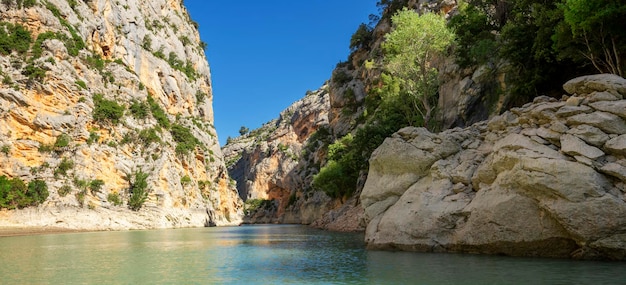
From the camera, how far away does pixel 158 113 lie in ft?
283

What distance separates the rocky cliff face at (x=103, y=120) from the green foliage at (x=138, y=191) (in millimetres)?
401

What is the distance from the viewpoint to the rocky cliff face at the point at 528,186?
1484 cm

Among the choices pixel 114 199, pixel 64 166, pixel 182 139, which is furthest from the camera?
pixel 182 139

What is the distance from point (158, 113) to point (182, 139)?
334 inches

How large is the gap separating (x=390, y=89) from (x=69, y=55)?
168 ft

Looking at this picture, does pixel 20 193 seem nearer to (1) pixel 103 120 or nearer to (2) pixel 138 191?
(2) pixel 138 191

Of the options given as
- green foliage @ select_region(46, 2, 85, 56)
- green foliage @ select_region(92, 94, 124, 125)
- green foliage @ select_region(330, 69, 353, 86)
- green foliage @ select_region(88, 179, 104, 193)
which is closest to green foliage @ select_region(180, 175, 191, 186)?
green foliage @ select_region(92, 94, 124, 125)

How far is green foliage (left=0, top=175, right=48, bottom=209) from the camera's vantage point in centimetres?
5016

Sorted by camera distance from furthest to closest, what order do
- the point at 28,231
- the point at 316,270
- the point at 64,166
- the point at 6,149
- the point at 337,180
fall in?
1. the point at 337,180
2. the point at 64,166
3. the point at 6,149
4. the point at 28,231
5. the point at 316,270

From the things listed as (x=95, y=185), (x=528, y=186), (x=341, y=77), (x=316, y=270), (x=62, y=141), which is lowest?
(x=316, y=270)

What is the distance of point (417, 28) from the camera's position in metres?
42.3

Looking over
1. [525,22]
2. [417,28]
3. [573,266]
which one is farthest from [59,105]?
[573,266]

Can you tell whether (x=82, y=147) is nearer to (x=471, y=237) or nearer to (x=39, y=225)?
(x=39, y=225)

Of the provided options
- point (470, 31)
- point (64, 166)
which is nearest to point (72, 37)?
point (64, 166)
